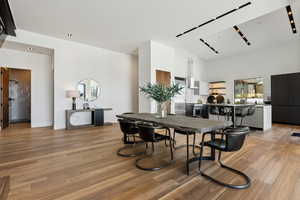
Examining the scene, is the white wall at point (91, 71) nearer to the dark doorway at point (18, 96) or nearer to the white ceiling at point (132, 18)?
the white ceiling at point (132, 18)

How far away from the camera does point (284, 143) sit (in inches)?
141

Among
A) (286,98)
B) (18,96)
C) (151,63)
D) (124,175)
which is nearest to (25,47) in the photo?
(18,96)

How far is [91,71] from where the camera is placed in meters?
6.06

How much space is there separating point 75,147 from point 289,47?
9.43 meters

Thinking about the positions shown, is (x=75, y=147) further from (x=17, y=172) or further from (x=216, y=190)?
(x=216, y=190)

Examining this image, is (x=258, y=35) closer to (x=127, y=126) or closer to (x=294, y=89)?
(x=294, y=89)

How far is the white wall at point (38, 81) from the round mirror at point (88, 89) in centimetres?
128

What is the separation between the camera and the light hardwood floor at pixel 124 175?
1.66m

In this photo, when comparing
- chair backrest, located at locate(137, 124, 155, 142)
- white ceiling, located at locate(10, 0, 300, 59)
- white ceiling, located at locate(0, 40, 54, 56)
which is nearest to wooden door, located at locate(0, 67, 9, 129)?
white ceiling, located at locate(0, 40, 54, 56)

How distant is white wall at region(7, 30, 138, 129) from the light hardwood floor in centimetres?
260

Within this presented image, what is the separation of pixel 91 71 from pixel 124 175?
5.05 meters

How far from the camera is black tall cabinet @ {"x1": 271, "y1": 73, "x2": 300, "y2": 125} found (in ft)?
19.5

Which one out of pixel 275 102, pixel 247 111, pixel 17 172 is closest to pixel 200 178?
pixel 17 172

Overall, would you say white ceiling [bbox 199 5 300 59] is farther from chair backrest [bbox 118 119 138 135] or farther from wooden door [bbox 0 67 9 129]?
wooden door [bbox 0 67 9 129]
